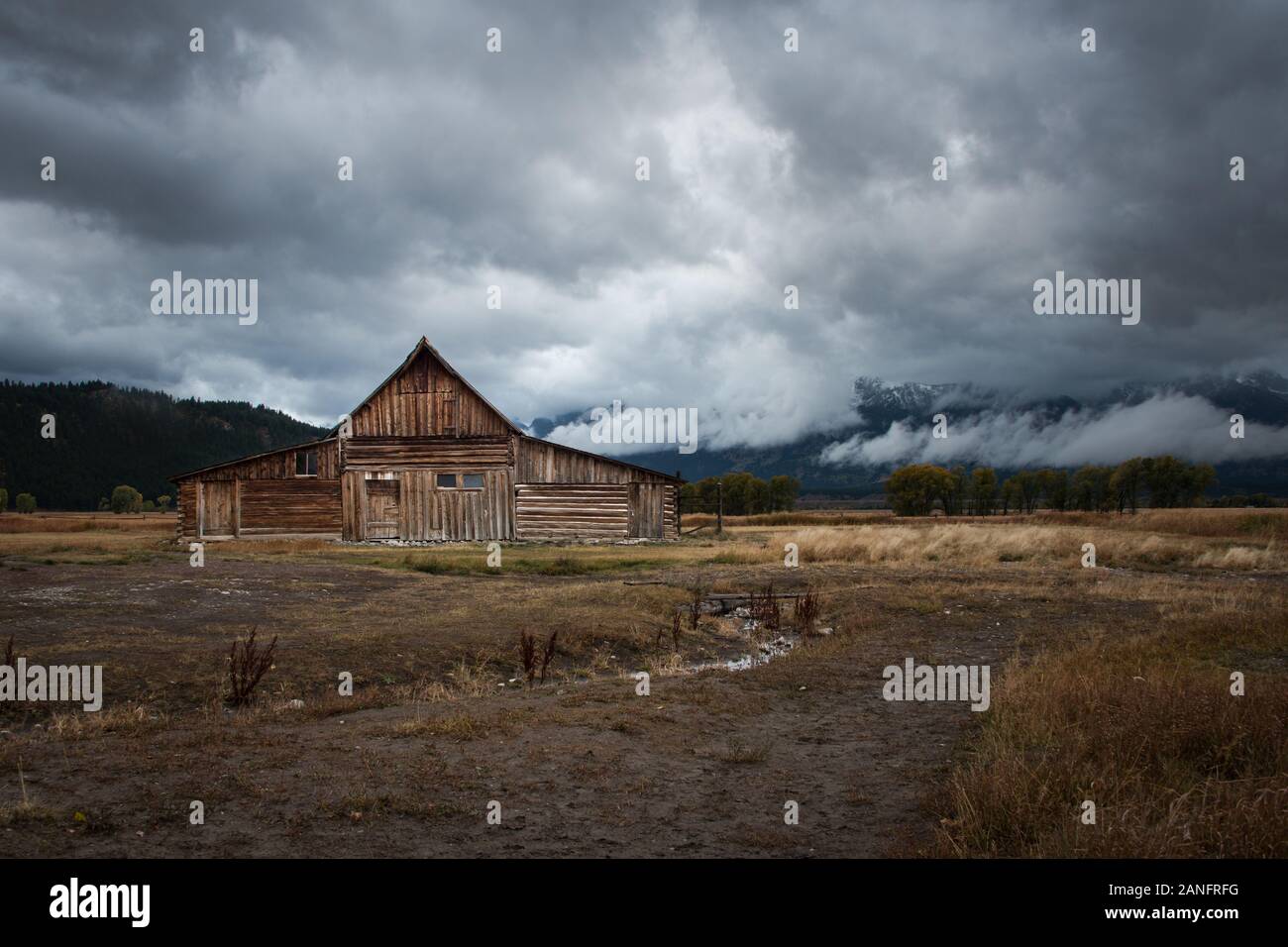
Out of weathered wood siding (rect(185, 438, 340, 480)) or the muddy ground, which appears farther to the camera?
weathered wood siding (rect(185, 438, 340, 480))

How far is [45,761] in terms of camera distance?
7613 millimetres

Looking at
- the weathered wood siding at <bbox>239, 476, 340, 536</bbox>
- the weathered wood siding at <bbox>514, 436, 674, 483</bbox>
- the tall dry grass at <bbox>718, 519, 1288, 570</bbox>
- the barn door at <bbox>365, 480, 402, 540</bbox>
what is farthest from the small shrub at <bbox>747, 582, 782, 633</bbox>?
the weathered wood siding at <bbox>239, 476, 340, 536</bbox>

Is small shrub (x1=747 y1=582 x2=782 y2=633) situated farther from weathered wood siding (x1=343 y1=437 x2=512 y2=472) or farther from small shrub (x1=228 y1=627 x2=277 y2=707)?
weathered wood siding (x1=343 y1=437 x2=512 y2=472)

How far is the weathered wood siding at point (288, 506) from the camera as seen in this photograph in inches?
1540

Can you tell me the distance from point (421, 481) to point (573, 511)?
7407mm

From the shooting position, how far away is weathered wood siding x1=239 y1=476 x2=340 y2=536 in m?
39.1

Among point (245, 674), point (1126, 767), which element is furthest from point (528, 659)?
point (1126, 767)

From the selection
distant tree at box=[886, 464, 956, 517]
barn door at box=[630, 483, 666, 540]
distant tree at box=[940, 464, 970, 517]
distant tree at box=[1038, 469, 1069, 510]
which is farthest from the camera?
distant tree at box=[1038, 469, 1069, 510]

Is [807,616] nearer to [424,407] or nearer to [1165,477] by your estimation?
[424,407]

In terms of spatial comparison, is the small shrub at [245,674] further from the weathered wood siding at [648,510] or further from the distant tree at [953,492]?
the distant tree at [953,492]

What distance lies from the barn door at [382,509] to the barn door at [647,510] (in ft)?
37.1

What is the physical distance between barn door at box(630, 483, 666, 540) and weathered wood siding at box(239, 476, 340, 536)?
14.3m
